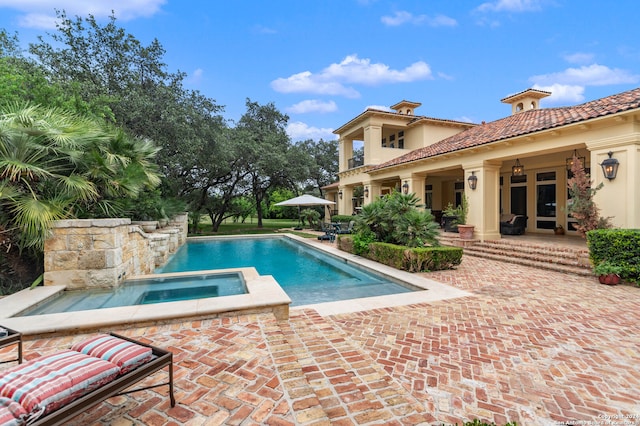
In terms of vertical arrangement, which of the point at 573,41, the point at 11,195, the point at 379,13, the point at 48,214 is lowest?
the point at 48,214

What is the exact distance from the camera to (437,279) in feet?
24.2

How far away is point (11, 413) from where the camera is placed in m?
1.63

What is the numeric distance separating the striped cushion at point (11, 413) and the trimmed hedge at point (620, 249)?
9.58 m

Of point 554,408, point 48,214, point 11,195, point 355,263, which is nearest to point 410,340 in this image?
point 554,408

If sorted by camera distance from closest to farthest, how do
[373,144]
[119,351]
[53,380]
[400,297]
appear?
1. [53,380]
2. [119,351]
3. [400,297]
4. [373,144]

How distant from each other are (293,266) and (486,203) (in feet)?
25.5

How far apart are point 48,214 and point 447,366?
706cm

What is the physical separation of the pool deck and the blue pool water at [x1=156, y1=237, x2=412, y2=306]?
5.95 ft

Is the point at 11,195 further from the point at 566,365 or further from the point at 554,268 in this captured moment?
the point at 554,268

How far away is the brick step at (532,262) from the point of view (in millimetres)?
7688

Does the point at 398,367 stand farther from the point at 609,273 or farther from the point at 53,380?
the point at 609,273

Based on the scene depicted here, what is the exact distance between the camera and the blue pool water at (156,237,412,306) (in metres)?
6.99

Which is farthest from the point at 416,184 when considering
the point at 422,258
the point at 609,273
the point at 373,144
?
the point at 609,273

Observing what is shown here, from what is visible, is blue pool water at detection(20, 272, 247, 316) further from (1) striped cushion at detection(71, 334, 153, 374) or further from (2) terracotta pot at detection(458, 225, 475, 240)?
(2) terracotta pot at detection(458, 225, 475, 240)
